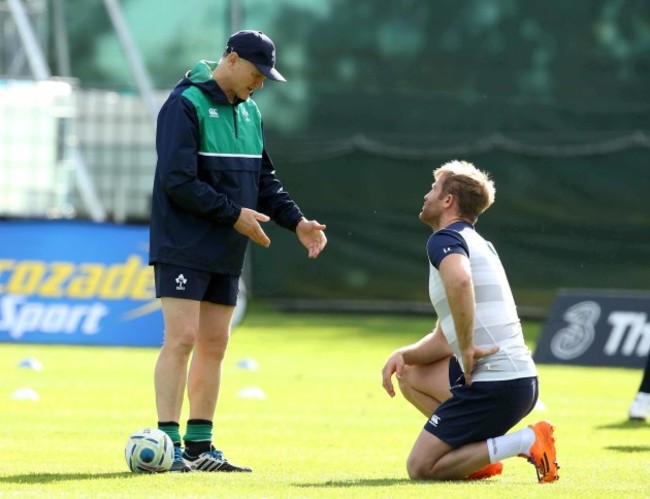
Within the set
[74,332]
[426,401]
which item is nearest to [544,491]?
[426,401]

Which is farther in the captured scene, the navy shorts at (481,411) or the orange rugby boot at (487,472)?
the orange rugby boot at (487,472)

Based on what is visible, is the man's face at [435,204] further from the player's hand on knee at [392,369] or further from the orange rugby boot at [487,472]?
the orange rugby boot at [487,472]

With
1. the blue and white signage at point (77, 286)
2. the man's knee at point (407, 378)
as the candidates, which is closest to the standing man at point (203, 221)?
the man's knee at point (407, 378)

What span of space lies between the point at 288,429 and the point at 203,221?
8.93 ft

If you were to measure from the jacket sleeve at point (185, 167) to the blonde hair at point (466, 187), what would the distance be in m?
1.03

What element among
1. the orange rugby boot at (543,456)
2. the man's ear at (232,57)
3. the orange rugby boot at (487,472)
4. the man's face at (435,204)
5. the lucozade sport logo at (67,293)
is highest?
the man's ear at (232,57)

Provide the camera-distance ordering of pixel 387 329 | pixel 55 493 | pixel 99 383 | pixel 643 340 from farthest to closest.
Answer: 1. pixel 387 329
2. pixel 643 340
3. pixel 99 383
4. pixel 55 493

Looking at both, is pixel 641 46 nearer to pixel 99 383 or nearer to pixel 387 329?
pixel 387 329

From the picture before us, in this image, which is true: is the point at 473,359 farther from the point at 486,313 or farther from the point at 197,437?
the point at 197,437

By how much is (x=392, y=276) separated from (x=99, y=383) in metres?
10.5

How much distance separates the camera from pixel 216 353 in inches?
310

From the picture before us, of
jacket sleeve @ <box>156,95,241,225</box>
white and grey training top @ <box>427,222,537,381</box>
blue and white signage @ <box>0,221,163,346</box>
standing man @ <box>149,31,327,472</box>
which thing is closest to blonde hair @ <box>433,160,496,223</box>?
white and grey training top @ <box>427,222,537,381</box>

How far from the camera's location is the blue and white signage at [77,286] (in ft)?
56.6

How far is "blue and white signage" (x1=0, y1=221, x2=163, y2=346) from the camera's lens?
1725cm
